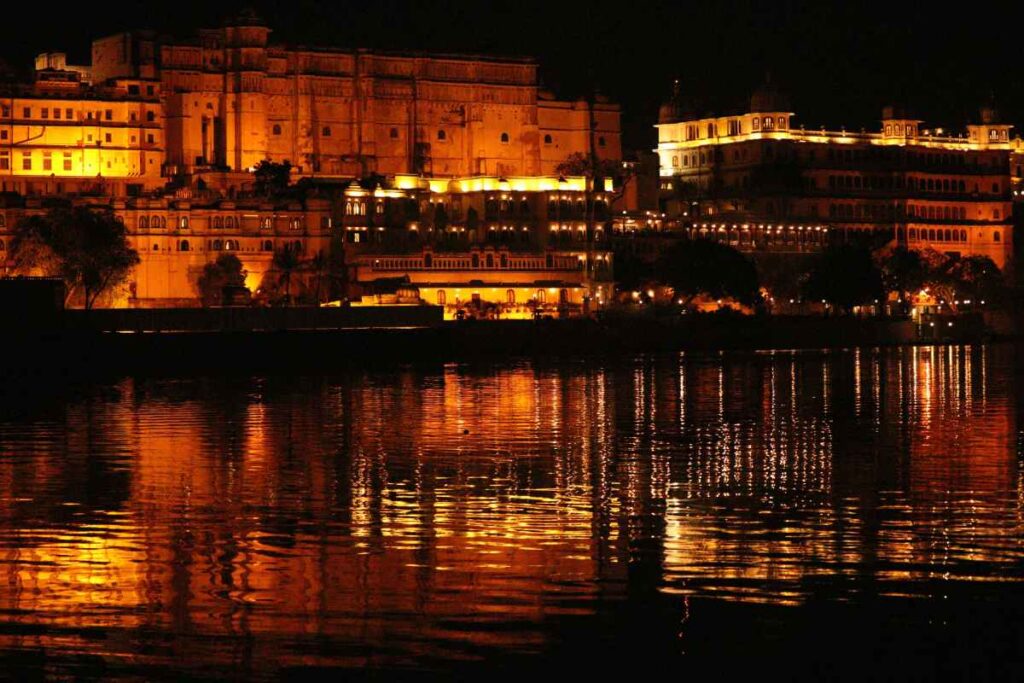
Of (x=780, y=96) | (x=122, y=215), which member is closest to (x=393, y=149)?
(x=122, y=215)

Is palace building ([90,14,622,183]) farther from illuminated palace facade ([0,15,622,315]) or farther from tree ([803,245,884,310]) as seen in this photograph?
tree ([803,245,884,310])

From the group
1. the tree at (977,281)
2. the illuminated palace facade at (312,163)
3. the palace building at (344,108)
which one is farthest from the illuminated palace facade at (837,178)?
the illuminated palace facade at (312,163)

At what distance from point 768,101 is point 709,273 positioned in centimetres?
3657

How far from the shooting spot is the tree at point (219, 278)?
361ft

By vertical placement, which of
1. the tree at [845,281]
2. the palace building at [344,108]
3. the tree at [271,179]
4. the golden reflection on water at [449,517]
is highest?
the palace building at [344,108]

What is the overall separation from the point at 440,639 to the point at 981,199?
483 feet

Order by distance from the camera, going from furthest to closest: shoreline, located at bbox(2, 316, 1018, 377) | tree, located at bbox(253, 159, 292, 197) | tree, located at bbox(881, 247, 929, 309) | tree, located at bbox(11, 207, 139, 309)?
tree, located at bbox(881, 247, 929, 309), tree, located at bbox(253, 159, 292, 197), tree, located at bbox(11, 207, 139, 309), shoreline, located at bbox(2, 316, 1018, 377)

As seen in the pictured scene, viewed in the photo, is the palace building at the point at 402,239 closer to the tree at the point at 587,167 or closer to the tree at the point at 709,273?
the tree at the point at 587,167

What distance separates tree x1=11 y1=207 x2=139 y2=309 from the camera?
333 feet

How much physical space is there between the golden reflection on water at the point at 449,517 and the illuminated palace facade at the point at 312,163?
5897 cm

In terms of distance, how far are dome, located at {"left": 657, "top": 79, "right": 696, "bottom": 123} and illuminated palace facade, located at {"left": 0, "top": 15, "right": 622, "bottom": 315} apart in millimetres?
27337

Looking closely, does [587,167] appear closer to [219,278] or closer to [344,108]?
[344,108]

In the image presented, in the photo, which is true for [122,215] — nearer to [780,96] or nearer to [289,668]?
[780,96]

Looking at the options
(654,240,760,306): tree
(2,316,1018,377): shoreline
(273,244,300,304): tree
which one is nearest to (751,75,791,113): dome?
(2,316,1018,377): shoreline
